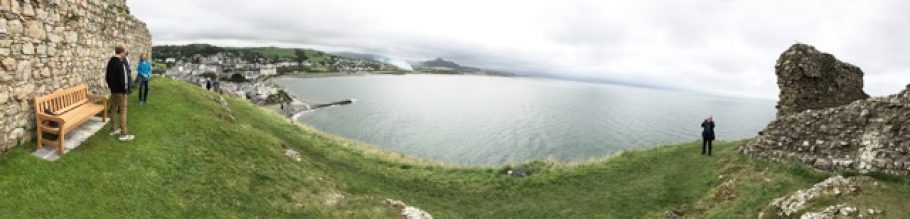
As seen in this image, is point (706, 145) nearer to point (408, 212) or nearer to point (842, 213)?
point (842, 213)

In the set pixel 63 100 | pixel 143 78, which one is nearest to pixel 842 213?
pixel 63 100

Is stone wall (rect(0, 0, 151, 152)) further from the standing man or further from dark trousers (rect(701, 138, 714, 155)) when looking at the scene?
dark trousers (rect(701, 138, 714, 155))

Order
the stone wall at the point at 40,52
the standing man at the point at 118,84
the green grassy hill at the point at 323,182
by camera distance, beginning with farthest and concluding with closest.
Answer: the standing man at the point at 118,84 → the green grassy hill at the point at 323,182 → the stone wall at the point at 40,52

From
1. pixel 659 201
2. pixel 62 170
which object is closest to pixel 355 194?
pixel 62 170

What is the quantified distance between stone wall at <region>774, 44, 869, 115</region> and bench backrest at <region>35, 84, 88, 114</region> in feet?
104

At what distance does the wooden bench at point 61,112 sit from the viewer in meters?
12.2

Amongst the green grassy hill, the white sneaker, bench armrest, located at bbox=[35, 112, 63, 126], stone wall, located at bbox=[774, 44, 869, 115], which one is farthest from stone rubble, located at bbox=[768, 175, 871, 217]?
bench armrest, located at bbox=[35, 112, 63, 126]

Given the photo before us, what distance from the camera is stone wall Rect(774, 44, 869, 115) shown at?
80.3 ft

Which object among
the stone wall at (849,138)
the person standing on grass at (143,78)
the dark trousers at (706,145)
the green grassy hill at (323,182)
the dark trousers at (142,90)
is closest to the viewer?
the green grassy hill at (323,182)

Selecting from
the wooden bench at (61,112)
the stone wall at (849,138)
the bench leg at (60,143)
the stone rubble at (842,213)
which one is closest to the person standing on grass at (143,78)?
the wooden bench at (61,112)

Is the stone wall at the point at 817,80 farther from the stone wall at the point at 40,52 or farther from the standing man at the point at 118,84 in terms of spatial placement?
the stone wall at the point at 40,52

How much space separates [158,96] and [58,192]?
14.9 m

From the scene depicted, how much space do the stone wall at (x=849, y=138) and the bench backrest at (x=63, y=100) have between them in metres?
27.0

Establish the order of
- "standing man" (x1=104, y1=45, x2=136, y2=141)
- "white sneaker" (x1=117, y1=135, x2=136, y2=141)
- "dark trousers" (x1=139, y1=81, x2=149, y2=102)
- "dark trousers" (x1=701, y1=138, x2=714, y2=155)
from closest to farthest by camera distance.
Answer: "standing man" (x1=104, y1=45, x2=136, y2=141), "white sneaker" (x1=117, y1=135, x2=136, y2=141), "dark trousers" (x1=139, y1=81, x2=149, y2=102), "dark trousers" (x1=701, y1=138, x2=714, y2=155)
